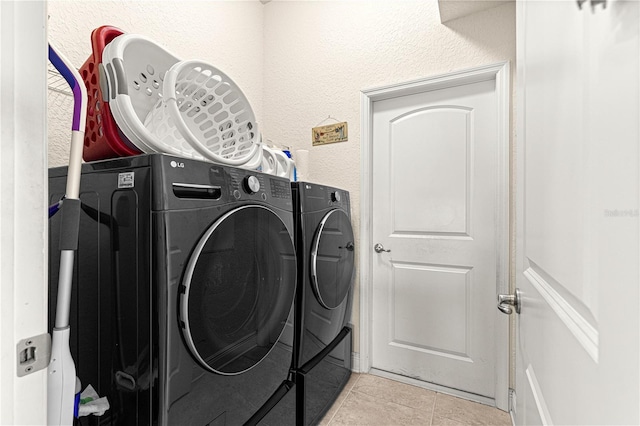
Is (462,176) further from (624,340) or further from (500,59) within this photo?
(624,340)

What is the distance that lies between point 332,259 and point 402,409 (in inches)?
39.4

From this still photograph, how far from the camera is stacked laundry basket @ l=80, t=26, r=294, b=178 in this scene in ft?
3.15

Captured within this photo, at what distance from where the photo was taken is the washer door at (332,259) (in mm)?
1612

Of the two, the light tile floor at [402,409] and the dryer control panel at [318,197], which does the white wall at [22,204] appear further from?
the light tile floor at [402,409]

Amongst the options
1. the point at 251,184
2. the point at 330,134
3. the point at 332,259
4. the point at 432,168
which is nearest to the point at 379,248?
the point at 332,259

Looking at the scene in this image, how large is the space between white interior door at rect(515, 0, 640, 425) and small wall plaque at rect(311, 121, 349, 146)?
1.69 meters

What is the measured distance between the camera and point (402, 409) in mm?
1763

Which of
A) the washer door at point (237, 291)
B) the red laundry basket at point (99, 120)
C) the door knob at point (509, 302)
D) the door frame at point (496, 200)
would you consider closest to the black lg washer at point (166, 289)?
the washer door at point (237, 291)

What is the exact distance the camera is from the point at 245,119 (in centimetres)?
133

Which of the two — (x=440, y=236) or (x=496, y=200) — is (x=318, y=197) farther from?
(x=496, y=200)

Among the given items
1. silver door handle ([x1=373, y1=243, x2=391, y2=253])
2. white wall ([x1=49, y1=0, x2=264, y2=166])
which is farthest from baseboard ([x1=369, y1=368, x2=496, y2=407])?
white wall ([x1=49, y1=0, x2=264, y2=166])

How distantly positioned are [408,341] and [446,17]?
2.21 m

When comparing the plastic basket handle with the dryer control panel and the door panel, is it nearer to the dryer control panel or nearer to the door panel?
the dryer control panel

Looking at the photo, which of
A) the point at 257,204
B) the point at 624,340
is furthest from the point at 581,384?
the point at 257,204
